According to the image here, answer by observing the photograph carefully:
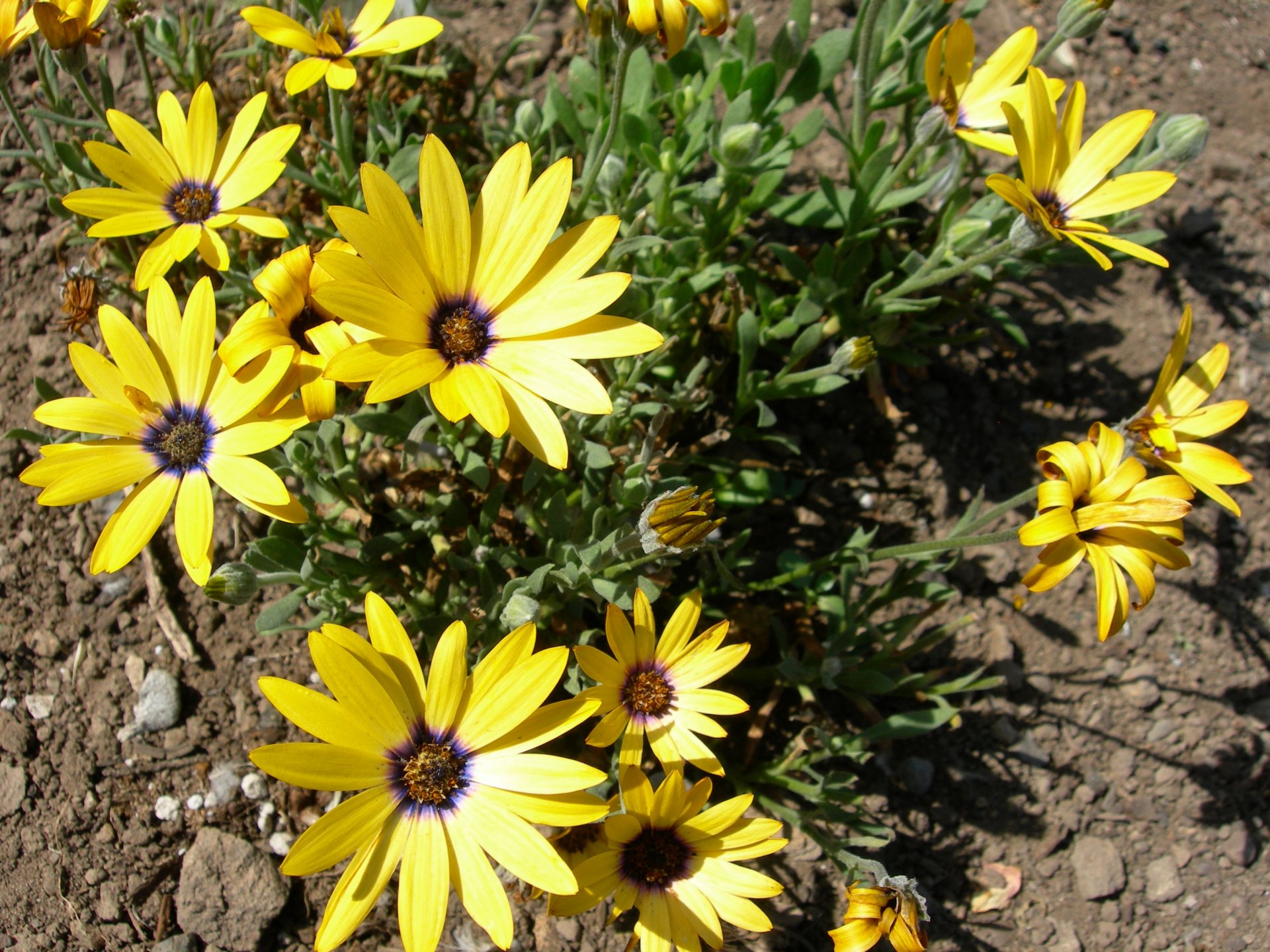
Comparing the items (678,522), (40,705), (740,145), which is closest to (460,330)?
(678,522)

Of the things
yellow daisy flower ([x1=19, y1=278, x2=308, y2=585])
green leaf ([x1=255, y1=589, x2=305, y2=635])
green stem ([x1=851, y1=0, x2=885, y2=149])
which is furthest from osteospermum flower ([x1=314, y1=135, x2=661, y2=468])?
green stem ([x1=851, y1=0, x2=885, y2=149])

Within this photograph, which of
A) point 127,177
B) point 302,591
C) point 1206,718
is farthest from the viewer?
point 1206,718

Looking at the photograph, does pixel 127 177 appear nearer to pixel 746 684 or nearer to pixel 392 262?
pixel 392 262

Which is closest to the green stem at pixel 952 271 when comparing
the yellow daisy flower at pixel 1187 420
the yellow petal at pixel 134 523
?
the yellow daisy flower at pixel 1187 420

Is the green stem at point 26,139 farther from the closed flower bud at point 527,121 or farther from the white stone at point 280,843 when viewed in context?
the white stone at point 280,843

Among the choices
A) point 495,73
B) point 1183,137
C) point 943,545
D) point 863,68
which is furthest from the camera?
point 495,73

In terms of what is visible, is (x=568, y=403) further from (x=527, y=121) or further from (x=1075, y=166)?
(x=1075, y=166)

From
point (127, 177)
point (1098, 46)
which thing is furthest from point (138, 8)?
point (1098, 46)
